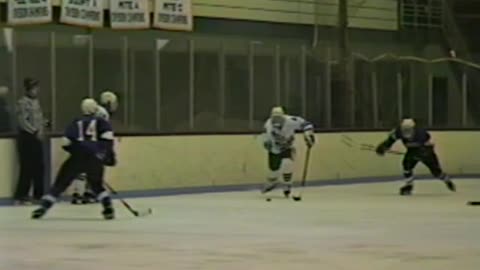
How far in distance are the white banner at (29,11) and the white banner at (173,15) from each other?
2513 mm

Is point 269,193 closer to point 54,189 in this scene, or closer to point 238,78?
point 238,78

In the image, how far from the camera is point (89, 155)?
51.5 ft

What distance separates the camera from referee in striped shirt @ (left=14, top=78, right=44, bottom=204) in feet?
61.9

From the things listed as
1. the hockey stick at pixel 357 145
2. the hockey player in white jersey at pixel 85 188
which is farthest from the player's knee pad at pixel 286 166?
the hockey stick at pixel 357 145

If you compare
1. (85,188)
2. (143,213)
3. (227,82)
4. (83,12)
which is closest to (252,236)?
(143,213)

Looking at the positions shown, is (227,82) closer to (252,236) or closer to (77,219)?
(77,219)

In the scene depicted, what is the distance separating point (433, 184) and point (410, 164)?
344 centimetres

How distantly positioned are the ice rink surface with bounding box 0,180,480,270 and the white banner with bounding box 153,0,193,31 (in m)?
5.33

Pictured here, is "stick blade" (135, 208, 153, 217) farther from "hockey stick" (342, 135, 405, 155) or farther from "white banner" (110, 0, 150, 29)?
"hockey stick" (342, 135, 405, 155)

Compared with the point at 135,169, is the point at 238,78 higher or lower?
higher

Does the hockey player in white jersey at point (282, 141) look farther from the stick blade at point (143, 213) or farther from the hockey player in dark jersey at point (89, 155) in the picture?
the hockey player in dark jersey at point (89, 155)

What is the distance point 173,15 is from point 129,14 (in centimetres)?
113

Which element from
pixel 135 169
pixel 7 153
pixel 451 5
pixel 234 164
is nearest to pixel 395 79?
pixel 451 5

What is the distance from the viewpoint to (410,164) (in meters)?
21.7
